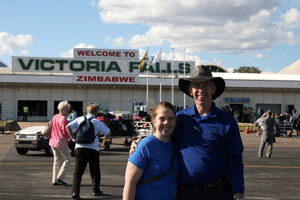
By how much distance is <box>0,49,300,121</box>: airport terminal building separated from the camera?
4469cm

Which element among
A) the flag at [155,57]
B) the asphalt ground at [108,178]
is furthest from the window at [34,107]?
the asphalt ground at [108,178]

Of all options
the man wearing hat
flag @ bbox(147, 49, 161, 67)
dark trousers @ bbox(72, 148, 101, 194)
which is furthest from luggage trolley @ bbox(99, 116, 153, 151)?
flag @ bbox(147, 49, 161, 67)

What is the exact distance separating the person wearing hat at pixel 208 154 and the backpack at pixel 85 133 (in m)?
4.52

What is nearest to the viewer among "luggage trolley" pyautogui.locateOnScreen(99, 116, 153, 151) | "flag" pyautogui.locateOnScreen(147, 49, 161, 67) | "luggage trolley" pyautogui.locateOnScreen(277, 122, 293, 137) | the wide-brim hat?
the wide-brim hat

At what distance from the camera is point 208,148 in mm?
3686

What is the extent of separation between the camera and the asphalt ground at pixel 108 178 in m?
8.60

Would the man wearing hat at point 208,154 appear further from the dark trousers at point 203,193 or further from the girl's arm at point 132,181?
the girl's arm at point 132,181

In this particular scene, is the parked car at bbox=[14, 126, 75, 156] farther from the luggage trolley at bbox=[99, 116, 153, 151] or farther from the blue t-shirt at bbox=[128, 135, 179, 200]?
the blue t-shirt at bbox=[128, 135, 179, 200]

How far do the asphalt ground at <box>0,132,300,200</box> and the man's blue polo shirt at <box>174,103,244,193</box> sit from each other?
4.85 metres

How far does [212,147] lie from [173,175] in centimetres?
42

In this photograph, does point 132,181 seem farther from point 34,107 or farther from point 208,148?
point 34,107

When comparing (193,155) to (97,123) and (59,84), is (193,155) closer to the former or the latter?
(97,123)

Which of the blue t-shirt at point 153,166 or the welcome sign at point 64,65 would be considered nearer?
the blue t-shirt at point 153,166

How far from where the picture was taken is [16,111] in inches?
1791
